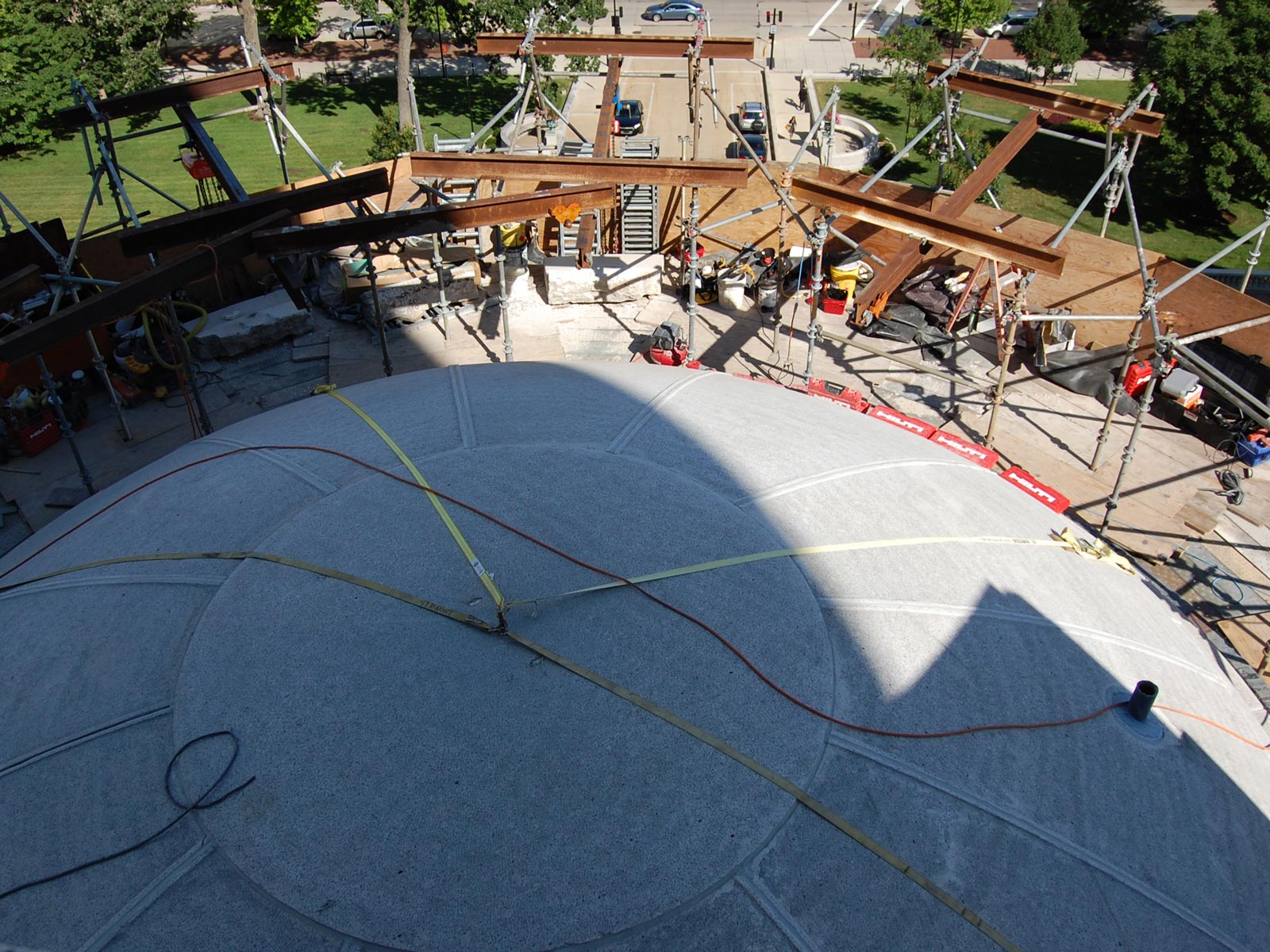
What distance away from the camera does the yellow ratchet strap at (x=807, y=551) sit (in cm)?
913

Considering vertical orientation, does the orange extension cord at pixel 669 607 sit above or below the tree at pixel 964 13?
below

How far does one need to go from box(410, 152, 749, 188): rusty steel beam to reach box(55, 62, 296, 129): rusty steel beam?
5.80 meters

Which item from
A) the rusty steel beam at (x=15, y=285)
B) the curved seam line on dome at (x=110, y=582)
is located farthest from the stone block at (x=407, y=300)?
the curved seam line on dome at (x=110, y=582)

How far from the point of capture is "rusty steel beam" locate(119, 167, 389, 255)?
1577 cm

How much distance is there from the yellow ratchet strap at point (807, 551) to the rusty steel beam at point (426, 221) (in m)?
10.2

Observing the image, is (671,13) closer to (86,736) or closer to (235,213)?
(235,213)

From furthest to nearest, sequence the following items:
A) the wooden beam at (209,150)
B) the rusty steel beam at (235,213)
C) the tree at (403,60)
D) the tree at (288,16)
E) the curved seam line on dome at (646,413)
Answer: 1. the tree at (288,16)
2. the tree at (403,60)
3. the wooden beam at (209,150)
4. the rusty steel beam at (235,213)
5. the curved seam line on dome at (646,413)

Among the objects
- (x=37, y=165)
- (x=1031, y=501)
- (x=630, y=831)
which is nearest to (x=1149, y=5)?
(x=1031, y=501)

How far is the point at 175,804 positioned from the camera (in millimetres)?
7488

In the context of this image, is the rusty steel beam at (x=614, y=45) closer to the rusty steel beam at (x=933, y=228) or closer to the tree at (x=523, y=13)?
the rusty steel beam at (x=933, y=228)

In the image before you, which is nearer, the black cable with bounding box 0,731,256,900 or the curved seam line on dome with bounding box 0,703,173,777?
the black cable with bounding box 0,731,256,900

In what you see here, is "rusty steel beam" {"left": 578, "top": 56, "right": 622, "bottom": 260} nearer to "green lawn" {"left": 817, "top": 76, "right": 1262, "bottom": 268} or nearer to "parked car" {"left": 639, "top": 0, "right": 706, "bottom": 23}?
"green lawn" {"left": 817, "top": 76, "right": 1262, "bottom": 268}

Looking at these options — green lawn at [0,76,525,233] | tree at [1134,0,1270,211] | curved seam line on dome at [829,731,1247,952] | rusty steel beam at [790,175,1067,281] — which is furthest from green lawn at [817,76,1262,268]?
curved seam line on dome at [829,731,1247,952]

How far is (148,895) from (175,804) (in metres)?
0.75
